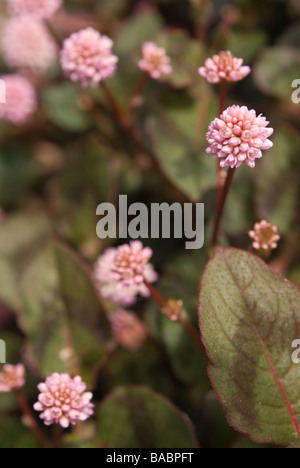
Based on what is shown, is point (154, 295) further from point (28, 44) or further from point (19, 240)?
point (28, 44)

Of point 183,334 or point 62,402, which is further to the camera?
point 183,334

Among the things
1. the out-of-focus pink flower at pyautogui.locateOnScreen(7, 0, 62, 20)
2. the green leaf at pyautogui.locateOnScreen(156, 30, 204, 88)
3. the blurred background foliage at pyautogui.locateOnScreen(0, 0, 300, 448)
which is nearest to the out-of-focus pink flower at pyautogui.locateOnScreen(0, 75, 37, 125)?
the blurred background foliage at pyautogui.locateOnScreen(0, 0, 300, 448)

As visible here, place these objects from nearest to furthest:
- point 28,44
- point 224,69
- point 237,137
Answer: point 237,137 < point 224,69 < point 28,44

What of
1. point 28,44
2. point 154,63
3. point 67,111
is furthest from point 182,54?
point 28,44

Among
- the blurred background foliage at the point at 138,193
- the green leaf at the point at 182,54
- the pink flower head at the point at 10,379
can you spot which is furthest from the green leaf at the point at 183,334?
the green leaf at the point at 182,54

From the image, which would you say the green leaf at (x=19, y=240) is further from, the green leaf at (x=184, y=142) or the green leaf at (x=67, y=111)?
the green leaf at (x=184, y=142)
